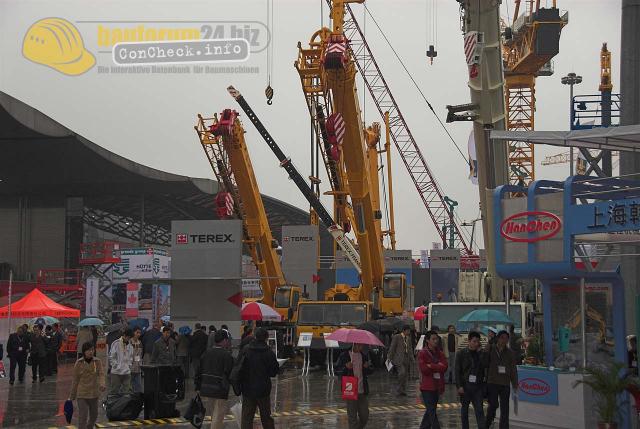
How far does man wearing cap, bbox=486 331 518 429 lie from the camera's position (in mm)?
13695

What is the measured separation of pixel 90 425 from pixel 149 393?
8.73ft

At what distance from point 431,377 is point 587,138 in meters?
4.20

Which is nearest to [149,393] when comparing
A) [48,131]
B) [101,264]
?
[48,131]

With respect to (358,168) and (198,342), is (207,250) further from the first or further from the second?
(358,168)

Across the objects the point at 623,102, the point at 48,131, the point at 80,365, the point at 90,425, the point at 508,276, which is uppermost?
the point at 48,131

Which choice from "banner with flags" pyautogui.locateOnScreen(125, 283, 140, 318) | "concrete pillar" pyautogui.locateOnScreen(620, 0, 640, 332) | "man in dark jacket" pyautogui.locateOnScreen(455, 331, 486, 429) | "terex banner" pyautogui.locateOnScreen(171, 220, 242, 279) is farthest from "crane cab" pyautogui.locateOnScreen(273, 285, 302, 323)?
"man in dark jacket" pyautogui.locateOnScreen(455, 331, 486, 429)

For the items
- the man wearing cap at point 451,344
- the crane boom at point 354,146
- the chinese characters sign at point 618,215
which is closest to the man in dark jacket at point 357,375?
the chinese characters sign at point 618,215

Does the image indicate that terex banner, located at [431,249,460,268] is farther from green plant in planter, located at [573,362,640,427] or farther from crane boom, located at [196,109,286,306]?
green plant in planter, located at [573,362,640,427]

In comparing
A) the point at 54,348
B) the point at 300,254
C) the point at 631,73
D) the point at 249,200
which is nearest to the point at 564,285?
the point at 631,73

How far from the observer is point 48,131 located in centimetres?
4816

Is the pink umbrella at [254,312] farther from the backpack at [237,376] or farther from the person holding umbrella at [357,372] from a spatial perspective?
the backpack at [237,376]

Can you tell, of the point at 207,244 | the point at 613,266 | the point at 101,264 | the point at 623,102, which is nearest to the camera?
the point at 613,266

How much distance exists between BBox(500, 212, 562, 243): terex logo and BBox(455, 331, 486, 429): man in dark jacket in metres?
1.94

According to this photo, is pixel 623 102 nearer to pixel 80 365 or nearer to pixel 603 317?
pixel 603 317
